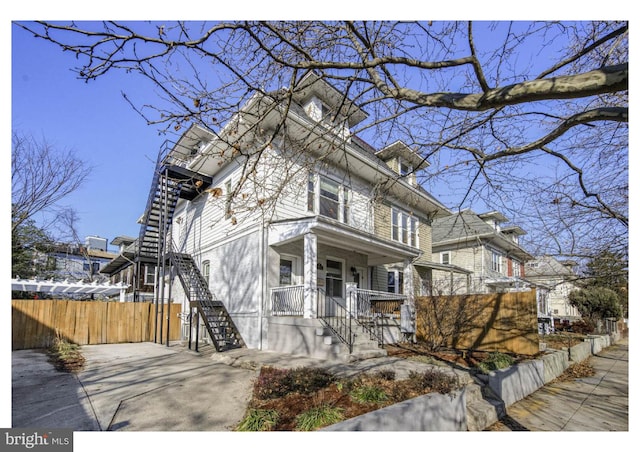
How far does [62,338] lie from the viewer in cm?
1141

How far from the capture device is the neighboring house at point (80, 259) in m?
23.6

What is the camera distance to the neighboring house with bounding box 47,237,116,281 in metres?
23.6

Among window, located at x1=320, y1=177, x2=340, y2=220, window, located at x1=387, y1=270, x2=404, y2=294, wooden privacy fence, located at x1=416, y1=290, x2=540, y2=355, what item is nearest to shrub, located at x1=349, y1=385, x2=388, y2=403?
wooden privacy fence, located at x1=416, y1=290, x2=540, y2=355

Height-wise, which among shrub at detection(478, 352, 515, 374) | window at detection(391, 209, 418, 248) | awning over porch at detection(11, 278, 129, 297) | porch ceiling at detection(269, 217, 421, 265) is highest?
window at detection(391, 209, 418, 248)

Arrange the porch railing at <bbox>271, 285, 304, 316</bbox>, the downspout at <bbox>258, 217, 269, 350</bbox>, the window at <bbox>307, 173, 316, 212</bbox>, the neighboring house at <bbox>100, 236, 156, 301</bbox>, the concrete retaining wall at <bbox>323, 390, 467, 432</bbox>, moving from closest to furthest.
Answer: the concrete retaining wall at <bbox>323, 390, 467, 432</bbox> < the porch railing at <bbox>271, 285, 304, 316</bbox> < the downspout at <bbox>258, 217, 269, 350</bbox> < the window at <bbox>307, 173, 316, 212</bbox> < the neighboring house at <bbox>100, 236, 156, 301</bbox>

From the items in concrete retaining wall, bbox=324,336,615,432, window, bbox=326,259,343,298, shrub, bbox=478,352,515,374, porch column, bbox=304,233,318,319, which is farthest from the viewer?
window, bbox=326,259,343,298

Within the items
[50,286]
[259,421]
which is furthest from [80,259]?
[259,421]

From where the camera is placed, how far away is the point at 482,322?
10.5m

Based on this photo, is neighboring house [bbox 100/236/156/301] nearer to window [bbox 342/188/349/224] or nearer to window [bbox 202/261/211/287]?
window [bbox 202/261/211/287]

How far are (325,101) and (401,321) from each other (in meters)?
7.85

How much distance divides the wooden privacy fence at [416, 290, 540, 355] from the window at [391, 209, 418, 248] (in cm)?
430

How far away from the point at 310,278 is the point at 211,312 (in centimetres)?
388
